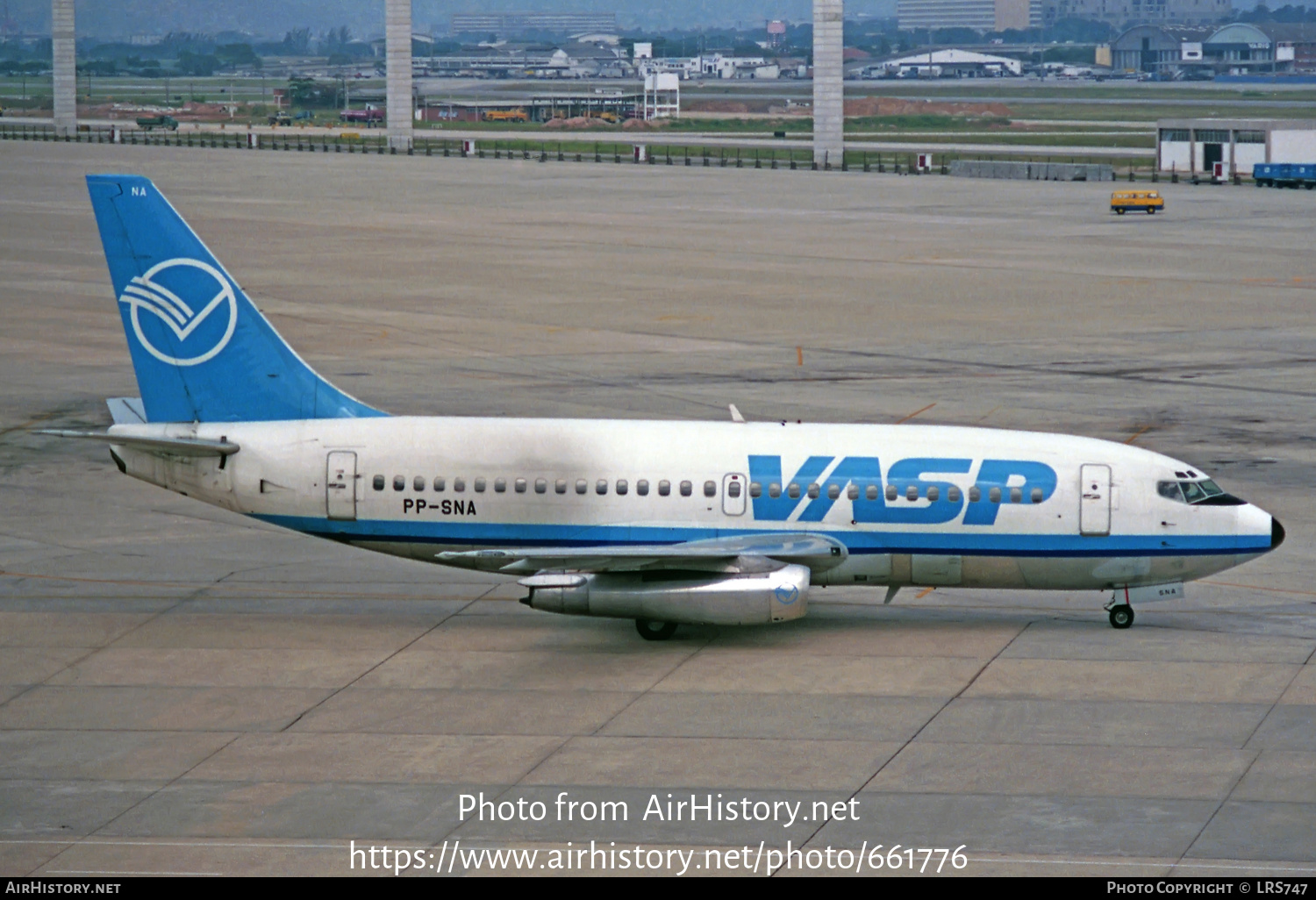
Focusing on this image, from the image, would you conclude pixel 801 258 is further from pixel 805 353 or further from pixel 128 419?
pixel 128 419

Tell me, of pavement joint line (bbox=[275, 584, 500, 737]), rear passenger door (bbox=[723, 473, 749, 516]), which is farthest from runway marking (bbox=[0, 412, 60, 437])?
rear passenger door (bbox=[723, 473, 749, 516])

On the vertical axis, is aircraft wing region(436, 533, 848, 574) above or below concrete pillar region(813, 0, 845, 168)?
below

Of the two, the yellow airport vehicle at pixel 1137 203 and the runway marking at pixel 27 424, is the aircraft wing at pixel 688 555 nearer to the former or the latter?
the runway marking at pixel 27 424

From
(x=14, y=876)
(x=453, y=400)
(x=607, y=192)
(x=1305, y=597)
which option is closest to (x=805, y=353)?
(x=453, y=400)

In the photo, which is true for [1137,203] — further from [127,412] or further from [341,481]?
[341,481]

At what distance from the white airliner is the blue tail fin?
26 centimetres

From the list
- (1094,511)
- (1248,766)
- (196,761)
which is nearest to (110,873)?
(196,761)

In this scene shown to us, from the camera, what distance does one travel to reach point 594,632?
3300cm

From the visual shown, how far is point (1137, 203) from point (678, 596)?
9209 centimetres

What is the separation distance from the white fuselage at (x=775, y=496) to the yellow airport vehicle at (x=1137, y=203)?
287 feet

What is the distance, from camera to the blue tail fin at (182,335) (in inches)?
1344

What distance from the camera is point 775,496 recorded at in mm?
32219

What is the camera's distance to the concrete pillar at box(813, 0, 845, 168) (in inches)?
6432

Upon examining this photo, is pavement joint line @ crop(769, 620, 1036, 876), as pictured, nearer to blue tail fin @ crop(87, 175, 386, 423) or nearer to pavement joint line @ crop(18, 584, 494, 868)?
pavement joint line @ crop(18, 584, 494, 868)
